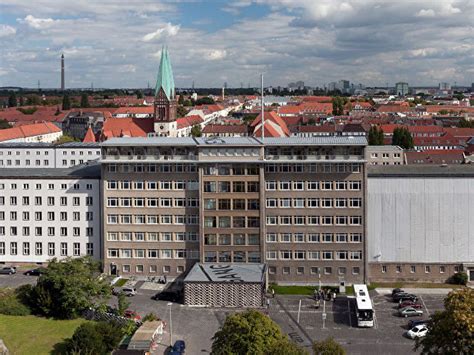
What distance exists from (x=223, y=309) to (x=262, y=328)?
54.2ft

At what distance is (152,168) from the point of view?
5972 cm

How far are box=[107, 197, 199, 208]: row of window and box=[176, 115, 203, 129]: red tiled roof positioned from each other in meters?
96.1

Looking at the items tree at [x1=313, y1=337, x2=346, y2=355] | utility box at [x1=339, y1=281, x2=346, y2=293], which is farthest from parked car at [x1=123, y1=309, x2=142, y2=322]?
tree at [x1=313, y1=337, x2=346, y2=355]

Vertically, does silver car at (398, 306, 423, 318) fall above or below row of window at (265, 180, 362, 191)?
below

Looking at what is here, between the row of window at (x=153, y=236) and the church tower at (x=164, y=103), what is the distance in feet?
258

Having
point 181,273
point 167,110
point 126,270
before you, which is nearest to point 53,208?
point 126,270

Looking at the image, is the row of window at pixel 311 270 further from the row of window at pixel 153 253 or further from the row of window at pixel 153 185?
the row of window at pixel 153 185

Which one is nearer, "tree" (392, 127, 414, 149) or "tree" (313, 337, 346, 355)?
"tree" (313, 337, 346, 355)

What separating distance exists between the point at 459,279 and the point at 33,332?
113 ft

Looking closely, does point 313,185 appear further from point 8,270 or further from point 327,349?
point 8,270

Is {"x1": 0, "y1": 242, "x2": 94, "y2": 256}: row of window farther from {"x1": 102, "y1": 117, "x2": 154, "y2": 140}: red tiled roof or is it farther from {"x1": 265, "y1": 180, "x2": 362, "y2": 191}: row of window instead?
{"x1": 102, "y1": 117, "x2": 154, "y2": 140}: red tiled roof

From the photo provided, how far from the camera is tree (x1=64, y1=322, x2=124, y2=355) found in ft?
139

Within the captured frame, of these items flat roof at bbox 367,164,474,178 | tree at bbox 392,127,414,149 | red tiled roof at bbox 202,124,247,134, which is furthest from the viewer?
red tiled roof at bbox 202,124,247,134

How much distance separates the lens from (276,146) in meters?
58.1
